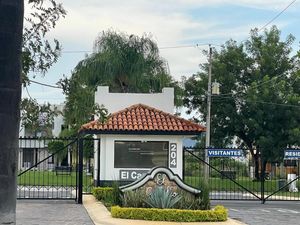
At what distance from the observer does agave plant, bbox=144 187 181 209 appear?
15.0 metres

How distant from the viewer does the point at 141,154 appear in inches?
847

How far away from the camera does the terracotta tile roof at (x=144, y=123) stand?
70.3ft

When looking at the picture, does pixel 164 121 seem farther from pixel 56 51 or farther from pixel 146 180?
pixel 56 51

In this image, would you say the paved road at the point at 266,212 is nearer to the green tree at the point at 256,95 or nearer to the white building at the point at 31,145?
the white building at the point at 31,145

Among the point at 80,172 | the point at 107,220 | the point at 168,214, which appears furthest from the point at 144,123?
the point at 107,220

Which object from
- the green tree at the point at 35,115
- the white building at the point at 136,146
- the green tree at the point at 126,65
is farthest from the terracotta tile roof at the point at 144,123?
the green tree at the point at 35,115

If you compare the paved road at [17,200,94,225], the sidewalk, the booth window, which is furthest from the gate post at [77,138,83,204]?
the sidewalk

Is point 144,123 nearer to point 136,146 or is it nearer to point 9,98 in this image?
point 136,146

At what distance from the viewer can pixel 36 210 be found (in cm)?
1762

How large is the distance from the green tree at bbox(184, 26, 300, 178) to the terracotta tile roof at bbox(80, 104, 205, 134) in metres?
16.4

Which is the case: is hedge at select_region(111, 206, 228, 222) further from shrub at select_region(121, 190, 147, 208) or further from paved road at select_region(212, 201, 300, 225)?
paved road at select_region(212, 201, 300, 225)

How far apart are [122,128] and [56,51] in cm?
1549

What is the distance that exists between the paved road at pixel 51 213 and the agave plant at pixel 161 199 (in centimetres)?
164

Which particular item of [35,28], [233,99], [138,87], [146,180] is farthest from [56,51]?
[233,99]
